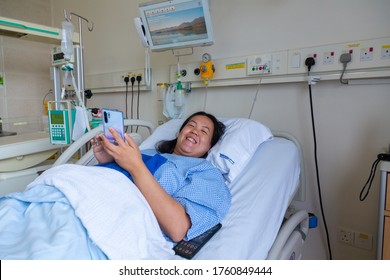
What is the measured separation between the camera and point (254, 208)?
1.06m

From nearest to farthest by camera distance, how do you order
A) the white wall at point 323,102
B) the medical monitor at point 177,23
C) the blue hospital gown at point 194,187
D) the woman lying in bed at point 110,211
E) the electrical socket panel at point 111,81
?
the woman lying in bed at point 110,211, the blue hospital gown at point 194,187, the white wall at point 323,102, the medical monitor at point 177,23, the electrical socket panel at point 111,81

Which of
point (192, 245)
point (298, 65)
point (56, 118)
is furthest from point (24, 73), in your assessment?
point (192, 245)

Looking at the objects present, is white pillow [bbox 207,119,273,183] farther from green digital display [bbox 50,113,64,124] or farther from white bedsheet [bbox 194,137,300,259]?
green digital display [bbox 50,113,64,124]

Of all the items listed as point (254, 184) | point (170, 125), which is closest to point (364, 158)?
point (254, 184)

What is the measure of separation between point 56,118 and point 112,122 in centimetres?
69

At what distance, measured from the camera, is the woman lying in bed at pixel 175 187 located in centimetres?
89

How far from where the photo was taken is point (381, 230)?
102 centimetres

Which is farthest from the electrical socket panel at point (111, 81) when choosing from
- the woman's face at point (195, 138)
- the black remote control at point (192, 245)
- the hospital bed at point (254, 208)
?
the black remote control at point (192, 245)

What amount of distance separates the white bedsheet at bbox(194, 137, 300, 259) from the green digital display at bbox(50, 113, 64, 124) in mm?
1014

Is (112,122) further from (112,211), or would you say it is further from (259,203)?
(259,203)

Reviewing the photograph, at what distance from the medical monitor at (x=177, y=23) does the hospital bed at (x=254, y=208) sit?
518 mm

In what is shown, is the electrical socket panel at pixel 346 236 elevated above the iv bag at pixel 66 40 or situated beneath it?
situated beneath

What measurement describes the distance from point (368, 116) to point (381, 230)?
650mm

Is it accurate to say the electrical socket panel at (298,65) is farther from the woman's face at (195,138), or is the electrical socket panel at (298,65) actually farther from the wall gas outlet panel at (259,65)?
the woman's face at (195,138)
